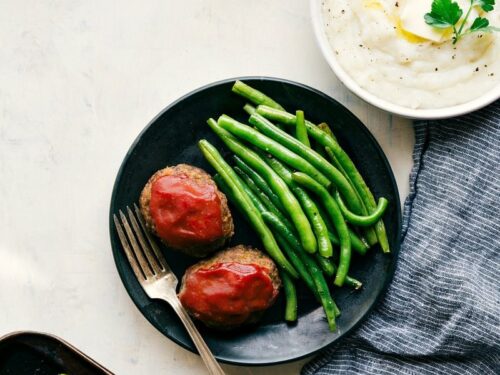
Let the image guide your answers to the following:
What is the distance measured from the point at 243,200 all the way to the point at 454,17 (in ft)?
4.36

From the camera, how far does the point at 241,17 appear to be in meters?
4.14

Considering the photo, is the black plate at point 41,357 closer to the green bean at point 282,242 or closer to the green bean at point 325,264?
the green bean at point 282,242

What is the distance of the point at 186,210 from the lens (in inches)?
145

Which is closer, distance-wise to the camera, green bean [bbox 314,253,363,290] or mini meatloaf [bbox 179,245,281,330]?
mini meatloaf [bbox 179,245,281,330]

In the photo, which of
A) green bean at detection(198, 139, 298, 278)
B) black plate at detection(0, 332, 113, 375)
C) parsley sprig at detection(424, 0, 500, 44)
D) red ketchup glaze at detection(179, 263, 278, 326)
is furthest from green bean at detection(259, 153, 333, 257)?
black plate at detection(0, 332, 113, 375)

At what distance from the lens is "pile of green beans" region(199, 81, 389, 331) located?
3.85m

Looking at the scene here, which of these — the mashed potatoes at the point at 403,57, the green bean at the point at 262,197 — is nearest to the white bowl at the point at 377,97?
the mashed potatoes at the point at 403,57

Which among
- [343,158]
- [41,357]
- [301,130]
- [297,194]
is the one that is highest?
[301,130]

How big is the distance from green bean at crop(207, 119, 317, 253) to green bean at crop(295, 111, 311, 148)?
22 cm

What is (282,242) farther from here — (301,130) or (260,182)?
(301,130)

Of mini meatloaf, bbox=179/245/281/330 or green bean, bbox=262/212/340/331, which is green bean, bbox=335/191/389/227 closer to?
green bean, bbox=262/212/340/331

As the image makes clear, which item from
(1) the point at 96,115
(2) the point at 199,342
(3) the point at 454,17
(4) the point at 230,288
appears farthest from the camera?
(1) the point at 96,115

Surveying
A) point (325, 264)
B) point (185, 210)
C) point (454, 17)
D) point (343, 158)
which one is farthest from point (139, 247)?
point (454, 17)

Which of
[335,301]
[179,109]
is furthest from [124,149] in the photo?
[335,301]
